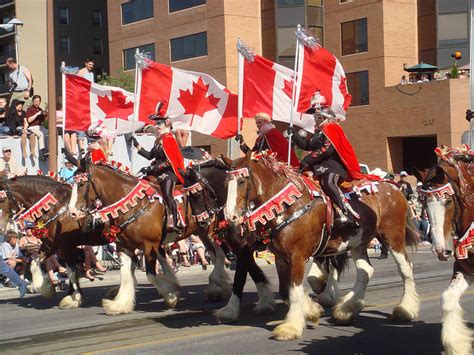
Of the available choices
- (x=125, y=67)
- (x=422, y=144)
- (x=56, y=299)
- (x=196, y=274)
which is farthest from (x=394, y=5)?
(x=56, y=299)

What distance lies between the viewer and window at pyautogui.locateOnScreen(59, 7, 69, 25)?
73.1 metres

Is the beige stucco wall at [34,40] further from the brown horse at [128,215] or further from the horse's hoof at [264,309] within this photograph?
the horse's hoof at [264,309]

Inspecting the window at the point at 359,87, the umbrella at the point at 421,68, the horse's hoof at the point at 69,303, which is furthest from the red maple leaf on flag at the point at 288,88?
the window at the point at 359,87

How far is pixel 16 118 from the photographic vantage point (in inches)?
765

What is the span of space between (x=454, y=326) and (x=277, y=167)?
326 cm

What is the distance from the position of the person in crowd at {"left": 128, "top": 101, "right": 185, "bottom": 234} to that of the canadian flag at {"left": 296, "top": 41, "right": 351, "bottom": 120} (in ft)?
7.32

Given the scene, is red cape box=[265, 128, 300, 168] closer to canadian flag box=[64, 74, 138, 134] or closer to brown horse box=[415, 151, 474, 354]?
brown horse box=[415, 151, 474, 354]

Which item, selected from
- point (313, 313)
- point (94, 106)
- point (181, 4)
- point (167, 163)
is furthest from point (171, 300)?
point (181, 4)

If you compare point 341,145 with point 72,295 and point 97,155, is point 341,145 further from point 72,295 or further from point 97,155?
point 72,295

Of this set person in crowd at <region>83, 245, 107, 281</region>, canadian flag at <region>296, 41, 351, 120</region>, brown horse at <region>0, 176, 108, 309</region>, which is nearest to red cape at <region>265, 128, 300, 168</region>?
canadian flag at <region>296, 41, 351, 120</region>

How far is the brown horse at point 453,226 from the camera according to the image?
789cm

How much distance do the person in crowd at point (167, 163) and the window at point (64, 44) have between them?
62596mm

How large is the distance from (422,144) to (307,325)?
120ft

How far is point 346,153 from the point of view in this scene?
34.6 feet
